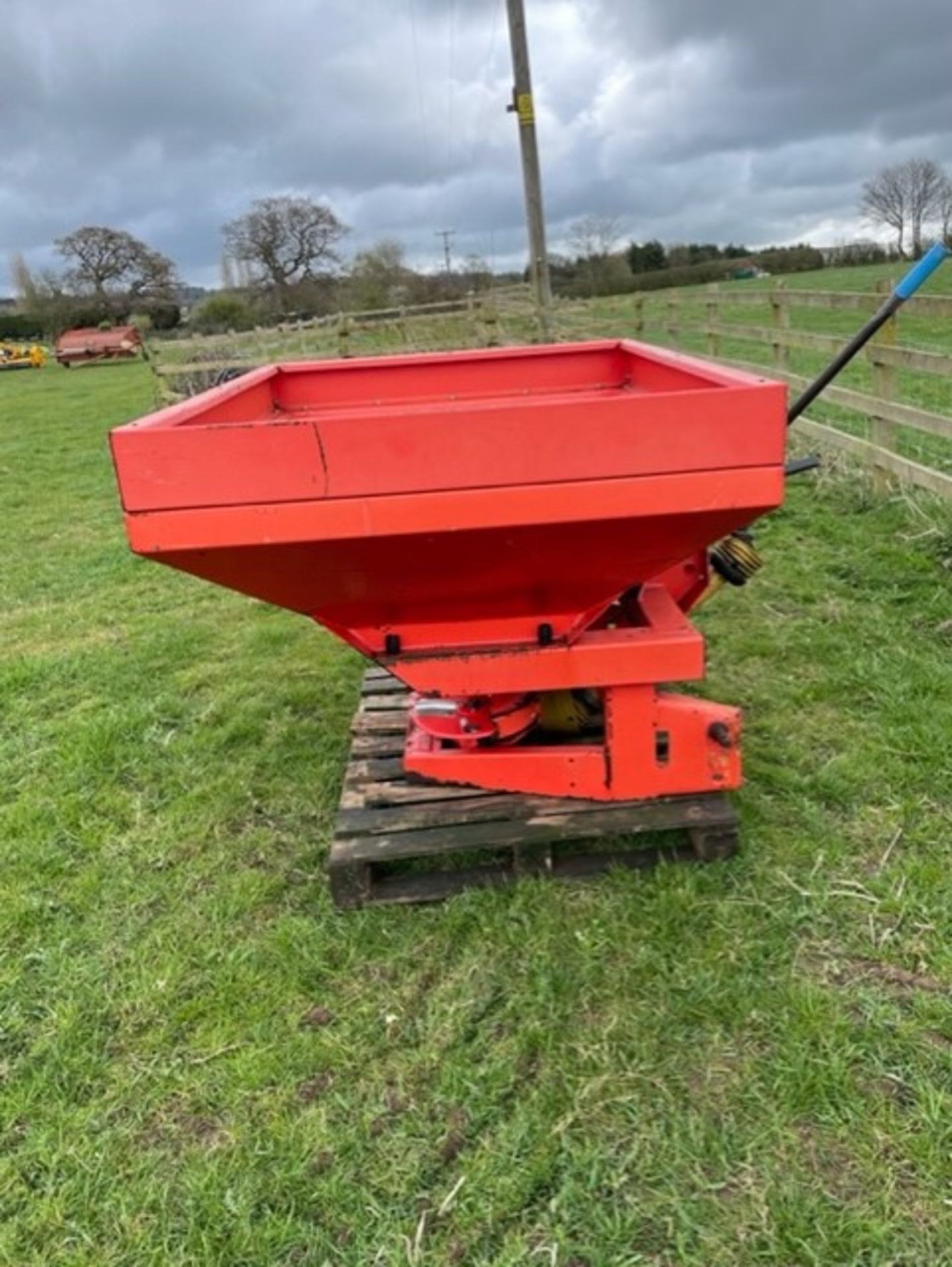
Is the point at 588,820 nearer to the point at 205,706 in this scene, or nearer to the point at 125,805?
the point at 125,805

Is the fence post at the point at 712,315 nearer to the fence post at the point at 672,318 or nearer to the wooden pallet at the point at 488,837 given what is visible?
the fence post at the point at 672,318

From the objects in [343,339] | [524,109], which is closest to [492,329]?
[343,339]

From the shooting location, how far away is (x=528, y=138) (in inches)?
436

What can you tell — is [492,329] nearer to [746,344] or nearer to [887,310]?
[746,344]

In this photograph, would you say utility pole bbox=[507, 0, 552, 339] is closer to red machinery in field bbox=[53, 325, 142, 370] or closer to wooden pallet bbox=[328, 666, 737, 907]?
wooden pallet bbox=[328, 666, 737, 907]

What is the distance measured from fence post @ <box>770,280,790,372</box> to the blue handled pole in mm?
4422

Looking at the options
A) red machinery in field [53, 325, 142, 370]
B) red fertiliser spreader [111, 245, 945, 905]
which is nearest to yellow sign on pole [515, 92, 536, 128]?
red fertiliser spreader [111, 245, 945, 905]

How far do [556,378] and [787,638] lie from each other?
1.43m

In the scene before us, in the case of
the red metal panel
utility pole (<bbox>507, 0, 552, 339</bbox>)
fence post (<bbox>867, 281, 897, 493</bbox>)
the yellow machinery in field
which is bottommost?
fence post (<bbox>867, 281, 897, 493</bbox>)

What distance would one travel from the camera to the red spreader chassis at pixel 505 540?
1929mm

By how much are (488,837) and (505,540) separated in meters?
0.85

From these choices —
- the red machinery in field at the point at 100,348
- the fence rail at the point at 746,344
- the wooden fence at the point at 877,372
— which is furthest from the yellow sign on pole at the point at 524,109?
the red machinery in field at the point at 100,348

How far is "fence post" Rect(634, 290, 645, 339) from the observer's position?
479 inches

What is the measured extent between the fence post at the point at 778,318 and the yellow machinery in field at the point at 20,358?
37.8 metres
